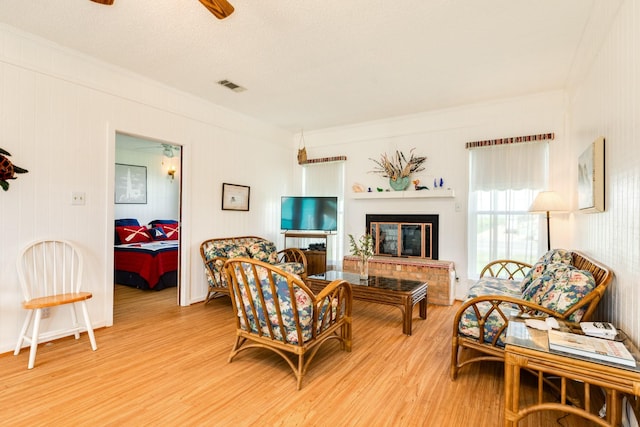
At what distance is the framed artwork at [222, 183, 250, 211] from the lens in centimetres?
471

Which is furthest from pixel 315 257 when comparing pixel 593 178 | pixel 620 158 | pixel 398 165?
pixel 620 158

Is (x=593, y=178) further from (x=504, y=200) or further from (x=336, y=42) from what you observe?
(x=336, y=42)

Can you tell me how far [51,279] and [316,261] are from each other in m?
3.28

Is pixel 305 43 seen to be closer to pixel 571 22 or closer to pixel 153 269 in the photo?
pixel 571 22

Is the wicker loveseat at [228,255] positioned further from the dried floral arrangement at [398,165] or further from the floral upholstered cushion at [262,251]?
the dried floral arrangement at [398,165]

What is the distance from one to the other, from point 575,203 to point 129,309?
5.30 m

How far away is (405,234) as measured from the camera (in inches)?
196

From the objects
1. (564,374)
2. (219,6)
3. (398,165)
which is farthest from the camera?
(398,165)

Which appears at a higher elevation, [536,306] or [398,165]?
[398,165]

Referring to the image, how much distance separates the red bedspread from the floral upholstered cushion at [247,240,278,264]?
54.6 inches

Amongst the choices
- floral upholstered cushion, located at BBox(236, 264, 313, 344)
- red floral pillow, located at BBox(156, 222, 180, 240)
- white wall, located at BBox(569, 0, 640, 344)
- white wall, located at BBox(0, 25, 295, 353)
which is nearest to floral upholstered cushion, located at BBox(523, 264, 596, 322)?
white wall, located at BBox(569, 0, 640, 344)

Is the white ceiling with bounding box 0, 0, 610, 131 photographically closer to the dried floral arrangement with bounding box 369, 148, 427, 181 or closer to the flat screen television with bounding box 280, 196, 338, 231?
the dried floral arrangement with bounding box 369, 148, 427, 181

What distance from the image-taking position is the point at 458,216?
4605 millimetres

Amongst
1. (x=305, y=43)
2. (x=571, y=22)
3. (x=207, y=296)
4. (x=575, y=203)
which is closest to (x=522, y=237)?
(x=575, y=203)
